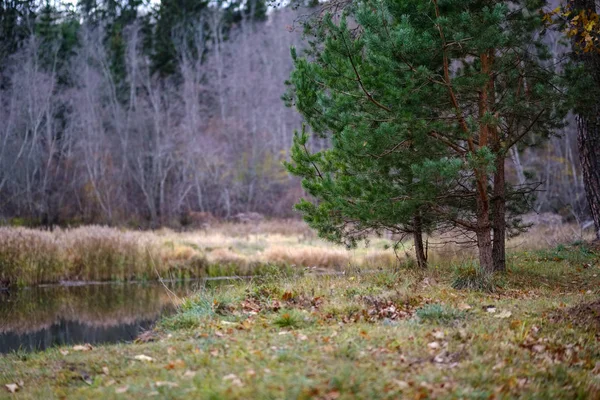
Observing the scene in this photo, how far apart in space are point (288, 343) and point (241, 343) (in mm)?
491

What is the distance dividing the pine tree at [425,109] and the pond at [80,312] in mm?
3881

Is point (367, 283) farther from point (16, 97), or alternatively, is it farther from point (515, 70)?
point (16, 97)

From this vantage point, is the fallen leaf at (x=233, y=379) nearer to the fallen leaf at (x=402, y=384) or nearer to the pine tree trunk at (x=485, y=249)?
the fallen leaf at (x=402, y=384)

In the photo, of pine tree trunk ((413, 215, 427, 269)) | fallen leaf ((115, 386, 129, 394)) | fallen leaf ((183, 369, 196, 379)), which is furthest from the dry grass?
fallen leaf ((115, 386, 129, 394))

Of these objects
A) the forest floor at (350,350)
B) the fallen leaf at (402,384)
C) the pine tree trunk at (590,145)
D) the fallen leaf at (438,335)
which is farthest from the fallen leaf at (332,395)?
the pine tree trunk at (590,145)

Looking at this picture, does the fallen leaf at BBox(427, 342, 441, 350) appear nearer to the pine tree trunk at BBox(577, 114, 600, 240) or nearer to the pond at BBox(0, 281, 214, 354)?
the pond at BBox(0, 281, 214, 354)

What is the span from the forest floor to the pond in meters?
3.34

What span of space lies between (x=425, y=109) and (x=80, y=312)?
10.6m

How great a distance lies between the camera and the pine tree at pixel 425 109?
805 cm

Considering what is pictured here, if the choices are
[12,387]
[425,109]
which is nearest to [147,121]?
[425,109]

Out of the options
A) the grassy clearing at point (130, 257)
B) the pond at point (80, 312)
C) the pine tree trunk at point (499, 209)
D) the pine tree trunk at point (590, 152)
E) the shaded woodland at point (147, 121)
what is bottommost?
the pond at point (80, 312)

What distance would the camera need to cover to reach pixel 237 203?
130 ft

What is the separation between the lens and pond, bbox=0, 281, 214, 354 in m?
11.7

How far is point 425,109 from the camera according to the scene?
8812 millimetres
